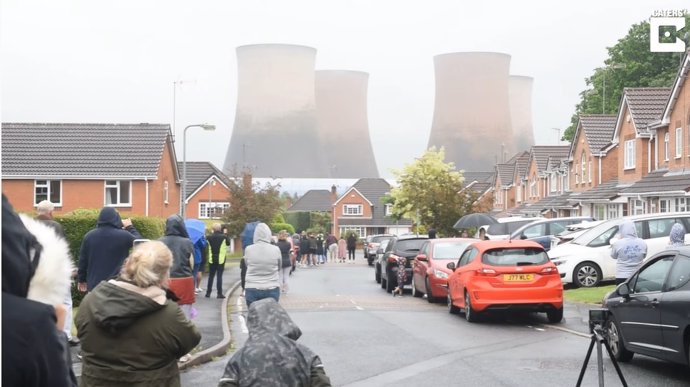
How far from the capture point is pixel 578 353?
1310cm

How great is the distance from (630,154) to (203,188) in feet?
136

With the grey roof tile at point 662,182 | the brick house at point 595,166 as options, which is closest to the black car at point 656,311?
the grey roof tile at point 662,182

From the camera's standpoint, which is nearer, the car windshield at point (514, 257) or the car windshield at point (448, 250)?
the car windshield at point (514, 257)

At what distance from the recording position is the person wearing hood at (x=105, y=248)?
34.2ft

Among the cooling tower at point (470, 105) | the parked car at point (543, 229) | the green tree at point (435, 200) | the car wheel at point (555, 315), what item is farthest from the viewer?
the cooling tower at point (470, 105)

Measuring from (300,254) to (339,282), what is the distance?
60.6 feet

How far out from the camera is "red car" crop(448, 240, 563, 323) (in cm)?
1688

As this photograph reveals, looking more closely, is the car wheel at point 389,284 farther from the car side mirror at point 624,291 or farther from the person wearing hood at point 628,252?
the car side mirror at point 624,291

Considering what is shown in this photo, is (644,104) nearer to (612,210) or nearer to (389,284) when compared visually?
(612,210)

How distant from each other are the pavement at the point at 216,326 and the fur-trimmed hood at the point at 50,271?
7.24 m

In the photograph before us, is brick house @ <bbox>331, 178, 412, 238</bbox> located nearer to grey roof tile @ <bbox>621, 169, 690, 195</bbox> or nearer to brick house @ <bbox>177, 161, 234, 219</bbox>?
brick house @ <bbox>177, 161, 234, 219</bbox>

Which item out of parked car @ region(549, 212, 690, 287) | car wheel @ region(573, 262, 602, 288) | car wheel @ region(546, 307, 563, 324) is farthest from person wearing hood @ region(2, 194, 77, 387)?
car wheel @ region(573, 262, 602, 288)

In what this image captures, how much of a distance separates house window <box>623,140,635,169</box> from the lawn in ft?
64.4

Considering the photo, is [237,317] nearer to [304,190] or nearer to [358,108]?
[358,108]
